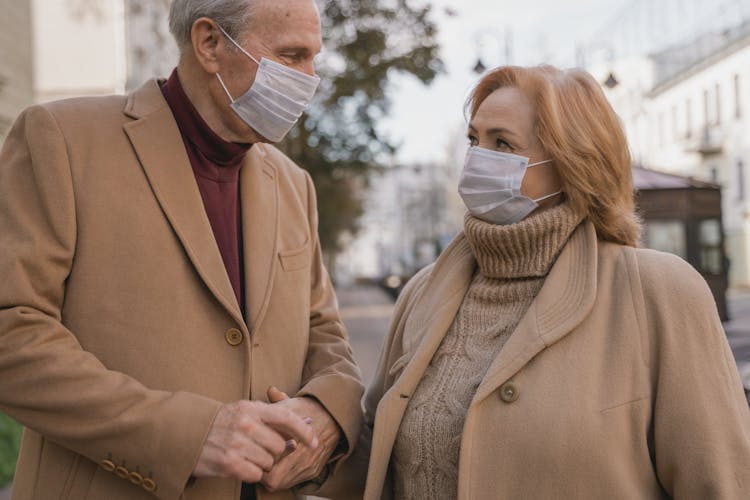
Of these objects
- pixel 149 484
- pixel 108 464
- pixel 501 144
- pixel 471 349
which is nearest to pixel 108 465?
pixel 108 464

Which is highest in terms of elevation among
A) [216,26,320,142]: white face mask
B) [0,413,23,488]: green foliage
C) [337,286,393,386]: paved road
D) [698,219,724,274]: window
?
[216,26,320,142]: white face mask

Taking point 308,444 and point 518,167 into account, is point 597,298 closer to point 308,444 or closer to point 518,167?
point 518,167

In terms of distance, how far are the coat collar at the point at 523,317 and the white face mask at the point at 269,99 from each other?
2.54 feet

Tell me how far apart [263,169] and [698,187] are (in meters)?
14.5

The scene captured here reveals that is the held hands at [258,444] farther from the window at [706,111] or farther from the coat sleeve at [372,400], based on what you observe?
the window at [706,111]

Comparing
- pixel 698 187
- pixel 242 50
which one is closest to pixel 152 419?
pixel 242 50

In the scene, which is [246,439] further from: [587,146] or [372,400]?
[587,146]

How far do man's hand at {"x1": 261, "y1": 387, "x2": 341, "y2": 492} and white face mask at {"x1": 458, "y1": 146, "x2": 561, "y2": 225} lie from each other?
0.85m

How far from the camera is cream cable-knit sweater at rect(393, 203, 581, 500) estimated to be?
2.71m

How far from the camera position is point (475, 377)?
273 centimetres

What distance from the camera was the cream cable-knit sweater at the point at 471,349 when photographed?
271 centimetres

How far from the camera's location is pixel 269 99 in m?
2.77

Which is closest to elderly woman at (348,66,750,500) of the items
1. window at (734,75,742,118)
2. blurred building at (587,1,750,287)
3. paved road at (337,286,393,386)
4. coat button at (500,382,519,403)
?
coat button at (500,382,519,403)

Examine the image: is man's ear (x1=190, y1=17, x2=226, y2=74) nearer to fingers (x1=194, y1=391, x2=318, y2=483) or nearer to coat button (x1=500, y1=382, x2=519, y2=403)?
fingers (x1=194, y1=391, x2=318, y2=483)
